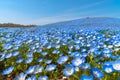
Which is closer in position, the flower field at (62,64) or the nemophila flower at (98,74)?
the nemophila flower at (98,74)

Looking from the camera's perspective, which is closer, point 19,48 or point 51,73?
point 51,73

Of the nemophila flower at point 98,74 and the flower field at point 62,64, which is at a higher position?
the nemophila flower at point 98,74

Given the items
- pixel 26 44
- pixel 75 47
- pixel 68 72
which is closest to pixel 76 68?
pixel 68 72

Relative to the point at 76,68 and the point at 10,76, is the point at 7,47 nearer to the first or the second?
the point at 10,76

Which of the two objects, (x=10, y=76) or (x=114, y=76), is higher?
(x=114, y=76)

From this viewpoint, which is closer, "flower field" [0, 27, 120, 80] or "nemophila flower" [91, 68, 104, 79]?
"nemophila flower" [91, 68, 104, 79]

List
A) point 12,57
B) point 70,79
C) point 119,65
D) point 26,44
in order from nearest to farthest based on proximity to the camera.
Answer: point 119,65
point 70,79
point 12,57
point 26,44

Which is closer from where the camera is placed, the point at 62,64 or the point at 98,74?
the point at 98,74

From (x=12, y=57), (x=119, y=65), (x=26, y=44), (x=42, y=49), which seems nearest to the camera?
(x=119, y=65)

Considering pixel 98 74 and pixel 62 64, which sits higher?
pixel 98 74

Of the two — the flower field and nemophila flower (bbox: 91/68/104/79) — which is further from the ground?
nemophila flower (bbox: 91/68/104/79)
